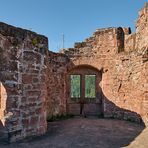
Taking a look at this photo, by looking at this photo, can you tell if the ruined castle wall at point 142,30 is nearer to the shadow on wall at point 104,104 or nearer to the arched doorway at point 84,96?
the shadow on wall at point 104,104

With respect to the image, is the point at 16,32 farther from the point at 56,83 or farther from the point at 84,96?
the point at 84,96

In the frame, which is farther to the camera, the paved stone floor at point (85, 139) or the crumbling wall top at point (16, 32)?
the crumbling wall top at point (16, 32)

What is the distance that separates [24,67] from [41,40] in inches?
38.1

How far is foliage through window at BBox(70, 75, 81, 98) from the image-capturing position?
10.1 meters

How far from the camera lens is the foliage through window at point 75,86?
33.1ft

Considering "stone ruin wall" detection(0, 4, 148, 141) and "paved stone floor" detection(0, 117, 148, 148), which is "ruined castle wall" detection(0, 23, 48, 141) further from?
"paved stone floor" detection(0, 117, 148, 148)

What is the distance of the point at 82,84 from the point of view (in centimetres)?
969

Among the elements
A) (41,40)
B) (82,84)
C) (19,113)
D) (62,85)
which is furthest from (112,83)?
(19,113)

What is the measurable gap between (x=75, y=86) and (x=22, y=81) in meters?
5.22

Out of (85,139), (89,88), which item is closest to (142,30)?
(89,88)

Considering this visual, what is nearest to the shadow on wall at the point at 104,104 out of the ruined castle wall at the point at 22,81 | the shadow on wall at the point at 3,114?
the ruined castle wall at the point at 22,81

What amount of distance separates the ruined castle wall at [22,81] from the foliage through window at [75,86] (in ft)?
13.7

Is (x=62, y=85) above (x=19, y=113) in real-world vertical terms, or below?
above

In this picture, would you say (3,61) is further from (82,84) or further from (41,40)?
(82,84)
